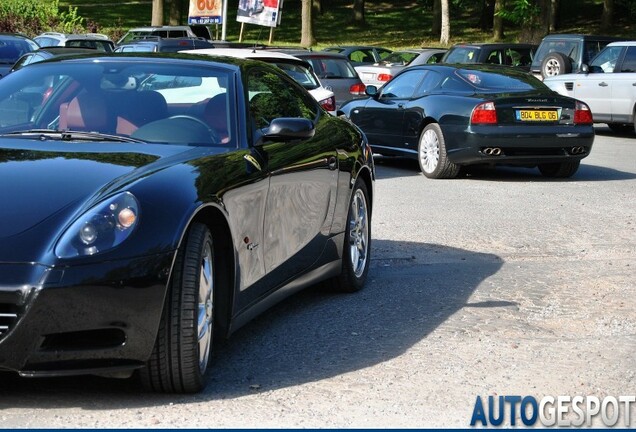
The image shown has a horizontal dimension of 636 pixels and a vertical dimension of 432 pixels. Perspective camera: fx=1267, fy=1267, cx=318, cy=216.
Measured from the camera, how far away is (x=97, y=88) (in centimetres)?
667

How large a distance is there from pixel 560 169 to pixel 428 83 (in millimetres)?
2065

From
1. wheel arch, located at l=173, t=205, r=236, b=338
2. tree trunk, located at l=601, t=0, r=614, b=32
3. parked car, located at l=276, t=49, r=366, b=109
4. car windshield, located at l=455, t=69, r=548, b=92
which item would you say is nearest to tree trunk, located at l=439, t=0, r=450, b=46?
tree trunk, located at l=601, t=0, r=614, b=32

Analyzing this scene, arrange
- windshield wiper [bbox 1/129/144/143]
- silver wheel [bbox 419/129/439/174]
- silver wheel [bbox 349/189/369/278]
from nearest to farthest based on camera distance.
A: windshield wiper [bbox 1/129/144/143] < silver wheel [bbox 349/189/369/278] < silver wheel [bbox 419/129/439/174]

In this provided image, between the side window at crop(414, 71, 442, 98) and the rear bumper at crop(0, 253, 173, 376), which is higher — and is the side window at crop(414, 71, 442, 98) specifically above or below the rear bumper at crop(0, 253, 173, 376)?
below

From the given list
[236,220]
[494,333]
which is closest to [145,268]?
[236,220]

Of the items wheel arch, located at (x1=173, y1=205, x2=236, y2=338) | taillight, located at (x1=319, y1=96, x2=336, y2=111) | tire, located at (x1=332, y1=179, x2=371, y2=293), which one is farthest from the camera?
taillight, located at (x1=319, y1=96, x2=336, y2=111)

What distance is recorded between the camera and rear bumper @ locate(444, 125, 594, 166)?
49.8 feet

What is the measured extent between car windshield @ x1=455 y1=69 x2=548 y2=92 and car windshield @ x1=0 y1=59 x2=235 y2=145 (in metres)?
9.34

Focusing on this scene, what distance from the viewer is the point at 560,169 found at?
1608cm

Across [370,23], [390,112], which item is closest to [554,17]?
[370,23]

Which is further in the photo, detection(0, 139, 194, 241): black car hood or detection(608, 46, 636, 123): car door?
detection(608, 46, 636, 123): car door


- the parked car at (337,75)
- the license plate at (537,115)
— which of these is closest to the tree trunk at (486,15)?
the parked car at (337,75)

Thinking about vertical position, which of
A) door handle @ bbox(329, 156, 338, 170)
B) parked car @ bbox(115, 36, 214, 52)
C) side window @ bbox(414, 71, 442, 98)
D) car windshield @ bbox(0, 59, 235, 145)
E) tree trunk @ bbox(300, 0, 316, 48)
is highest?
car windshield @ bbox(0, 59, 235, 145)

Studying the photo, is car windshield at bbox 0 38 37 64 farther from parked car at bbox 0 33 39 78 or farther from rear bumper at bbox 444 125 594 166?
rear bumper at bbox 444 125 594 166
